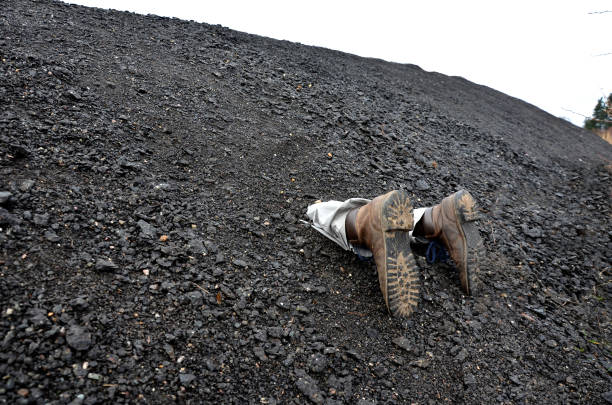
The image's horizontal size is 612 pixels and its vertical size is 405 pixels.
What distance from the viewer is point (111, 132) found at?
2.48 meters

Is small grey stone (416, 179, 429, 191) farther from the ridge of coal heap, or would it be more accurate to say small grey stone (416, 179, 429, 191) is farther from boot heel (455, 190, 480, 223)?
boot heel (455, 190, 480, 223)

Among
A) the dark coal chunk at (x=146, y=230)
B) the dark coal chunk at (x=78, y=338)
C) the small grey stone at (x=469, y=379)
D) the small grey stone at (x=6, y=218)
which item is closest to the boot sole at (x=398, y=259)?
the small grey stone at (x=469, y=379)

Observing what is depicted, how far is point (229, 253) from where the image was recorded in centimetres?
195

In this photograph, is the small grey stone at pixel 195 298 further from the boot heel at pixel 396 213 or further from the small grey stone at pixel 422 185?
the small grey stone at pixel 422 185

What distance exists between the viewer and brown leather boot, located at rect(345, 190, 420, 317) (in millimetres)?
1816

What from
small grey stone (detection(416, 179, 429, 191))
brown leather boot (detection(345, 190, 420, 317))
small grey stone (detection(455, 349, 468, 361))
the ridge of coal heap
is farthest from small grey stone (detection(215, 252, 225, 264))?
small grey stone (detection(416, 179, 429, 191))

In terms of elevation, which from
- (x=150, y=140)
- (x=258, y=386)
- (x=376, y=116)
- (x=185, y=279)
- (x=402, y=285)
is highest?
(x=376, y=116)

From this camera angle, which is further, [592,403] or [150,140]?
[150,140]

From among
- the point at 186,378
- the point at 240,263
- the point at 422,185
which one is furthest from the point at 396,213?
the point at 422,185

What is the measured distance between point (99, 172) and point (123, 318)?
101 centimetres

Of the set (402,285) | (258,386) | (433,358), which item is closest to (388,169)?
(402,285)

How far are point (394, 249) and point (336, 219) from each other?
43cm

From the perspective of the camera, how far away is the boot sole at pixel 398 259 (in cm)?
181

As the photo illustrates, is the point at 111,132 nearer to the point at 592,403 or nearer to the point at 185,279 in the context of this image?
the point at 185,279
